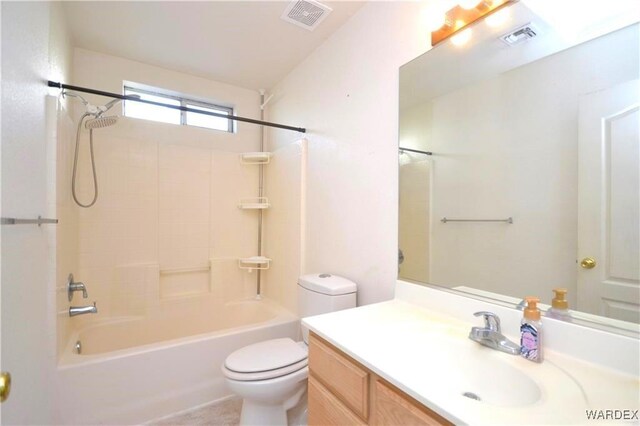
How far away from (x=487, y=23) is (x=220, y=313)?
2645 millimetres

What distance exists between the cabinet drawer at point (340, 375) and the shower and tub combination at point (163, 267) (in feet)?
3.61

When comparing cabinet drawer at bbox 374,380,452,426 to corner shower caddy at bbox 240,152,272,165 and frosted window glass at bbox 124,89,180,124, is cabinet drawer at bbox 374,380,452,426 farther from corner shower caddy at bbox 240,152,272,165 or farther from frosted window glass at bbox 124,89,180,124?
frosted window glass at bbox 124,89,180,124

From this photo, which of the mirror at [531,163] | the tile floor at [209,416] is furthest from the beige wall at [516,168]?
the tile floor at [209,416]

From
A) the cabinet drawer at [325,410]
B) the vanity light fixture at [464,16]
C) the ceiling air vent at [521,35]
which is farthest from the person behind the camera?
the vanity light fixture at [464,16]

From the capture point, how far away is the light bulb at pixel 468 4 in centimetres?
114

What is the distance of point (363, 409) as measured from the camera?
788mm

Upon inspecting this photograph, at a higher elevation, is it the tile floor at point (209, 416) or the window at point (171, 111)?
the window at point (171, 111)

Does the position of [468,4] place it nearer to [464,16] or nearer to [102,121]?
[464,16]

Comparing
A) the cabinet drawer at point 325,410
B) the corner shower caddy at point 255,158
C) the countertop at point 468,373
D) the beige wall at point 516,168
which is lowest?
the cabinet drawer at point 325,410

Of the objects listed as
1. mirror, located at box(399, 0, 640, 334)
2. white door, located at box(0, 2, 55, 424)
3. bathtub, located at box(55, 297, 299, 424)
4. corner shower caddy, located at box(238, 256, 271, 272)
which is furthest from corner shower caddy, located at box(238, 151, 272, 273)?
mirror, located at box(399, 0, 640, 334)

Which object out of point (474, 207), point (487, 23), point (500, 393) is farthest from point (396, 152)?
point (500, 393)

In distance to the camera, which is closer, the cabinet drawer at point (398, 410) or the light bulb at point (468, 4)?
the cabinet drawer at point (398, 410)

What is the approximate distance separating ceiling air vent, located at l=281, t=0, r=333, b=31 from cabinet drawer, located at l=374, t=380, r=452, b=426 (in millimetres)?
1893

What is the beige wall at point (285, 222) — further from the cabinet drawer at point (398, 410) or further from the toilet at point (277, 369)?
the cabinet drawer at point (398, 410)
